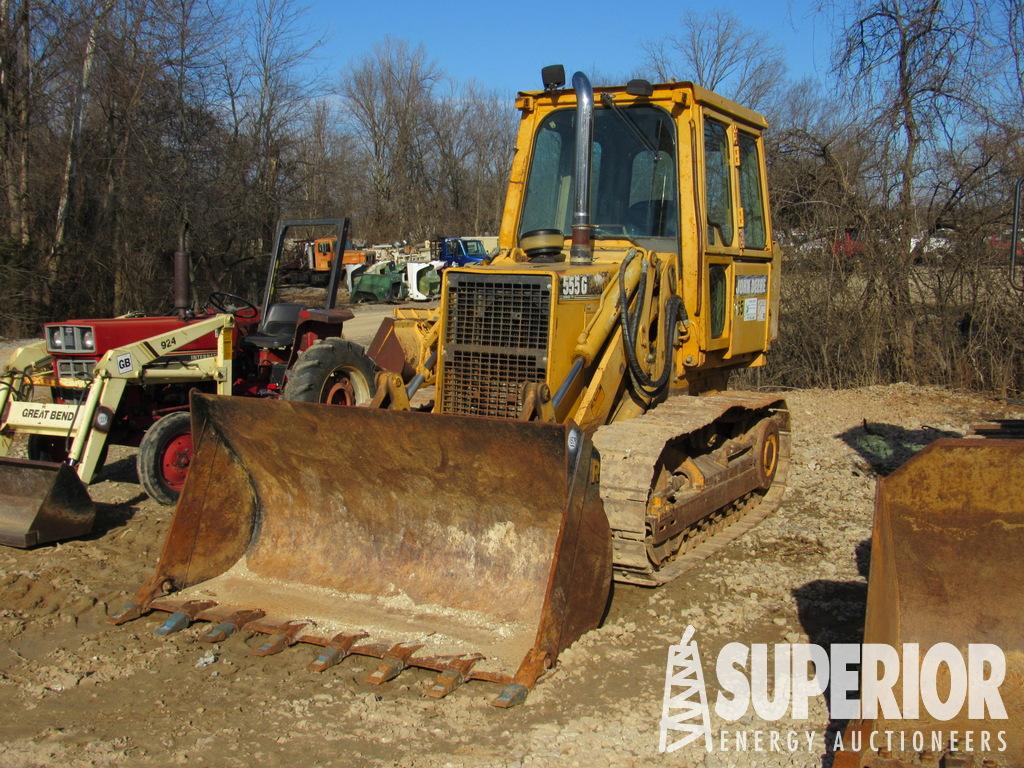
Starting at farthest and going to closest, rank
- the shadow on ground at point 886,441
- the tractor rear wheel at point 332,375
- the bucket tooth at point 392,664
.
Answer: the shadow on ground at point 886,441
the tractor rear wheel at point 332,375
the bucket tooth at point 392,664

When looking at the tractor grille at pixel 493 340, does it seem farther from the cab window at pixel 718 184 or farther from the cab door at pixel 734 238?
the cab window at pixel 718 184

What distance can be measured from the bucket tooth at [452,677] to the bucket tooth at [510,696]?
0.18 metres

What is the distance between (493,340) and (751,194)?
8.89 ft

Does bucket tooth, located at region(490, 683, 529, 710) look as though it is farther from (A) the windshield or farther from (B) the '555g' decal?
(A) the windshield

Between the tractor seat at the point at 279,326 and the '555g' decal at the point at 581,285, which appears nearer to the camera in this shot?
the '555g' decal at the point at 581,285

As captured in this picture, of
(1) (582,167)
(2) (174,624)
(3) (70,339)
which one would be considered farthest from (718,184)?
(3) (70,339)

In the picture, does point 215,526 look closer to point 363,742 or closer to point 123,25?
point 363,742

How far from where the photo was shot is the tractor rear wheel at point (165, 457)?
697 centimetres

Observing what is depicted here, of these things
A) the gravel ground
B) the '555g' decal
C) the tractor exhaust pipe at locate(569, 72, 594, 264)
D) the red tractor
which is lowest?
the gravel ground

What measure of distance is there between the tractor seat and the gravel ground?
2.41 m

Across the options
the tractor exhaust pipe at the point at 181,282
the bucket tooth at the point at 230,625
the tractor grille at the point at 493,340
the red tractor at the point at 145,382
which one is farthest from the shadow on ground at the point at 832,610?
the tractor exhaust pipe at the point at 181,282

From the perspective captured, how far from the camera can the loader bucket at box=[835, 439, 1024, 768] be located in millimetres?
3672

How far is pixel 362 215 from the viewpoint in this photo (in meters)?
47.5

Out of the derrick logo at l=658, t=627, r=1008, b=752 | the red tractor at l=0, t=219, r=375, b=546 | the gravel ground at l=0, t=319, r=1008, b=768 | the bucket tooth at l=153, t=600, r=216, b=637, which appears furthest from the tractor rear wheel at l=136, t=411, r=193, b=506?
the derrick logo at l=658, t=627, r=1008, b=752
